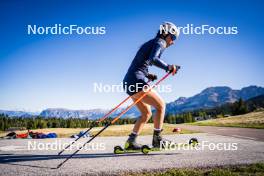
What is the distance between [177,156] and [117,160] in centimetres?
145

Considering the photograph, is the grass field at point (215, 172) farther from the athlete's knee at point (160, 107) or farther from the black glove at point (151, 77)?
the black glove at point (151, 77)

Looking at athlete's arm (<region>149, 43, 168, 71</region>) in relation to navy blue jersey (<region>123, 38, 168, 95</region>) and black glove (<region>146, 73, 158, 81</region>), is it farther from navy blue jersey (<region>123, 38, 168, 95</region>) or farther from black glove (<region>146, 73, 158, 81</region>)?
black glove (<region>146, 73, 158, 81</region>)

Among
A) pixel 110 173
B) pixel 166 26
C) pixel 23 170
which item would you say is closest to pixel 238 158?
pixel 110 173

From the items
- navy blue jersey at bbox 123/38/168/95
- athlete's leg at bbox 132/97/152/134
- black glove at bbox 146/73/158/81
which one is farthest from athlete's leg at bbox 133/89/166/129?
black glove at bbox 146/73/158/81

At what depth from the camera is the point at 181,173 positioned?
4.18 m

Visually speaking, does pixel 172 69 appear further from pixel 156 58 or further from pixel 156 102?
pixel 156 102

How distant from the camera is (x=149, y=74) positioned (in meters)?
6.73

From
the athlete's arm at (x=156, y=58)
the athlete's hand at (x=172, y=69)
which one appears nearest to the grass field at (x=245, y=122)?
the athlete's hand at (x=172, y=69)

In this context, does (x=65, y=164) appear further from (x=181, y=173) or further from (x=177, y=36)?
(x=177, y=36)

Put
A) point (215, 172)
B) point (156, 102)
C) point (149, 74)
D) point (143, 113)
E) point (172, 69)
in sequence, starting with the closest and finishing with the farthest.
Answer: point (215, 172), point (172, 69), point (156, 102), point (143, 113), point (149, 74)

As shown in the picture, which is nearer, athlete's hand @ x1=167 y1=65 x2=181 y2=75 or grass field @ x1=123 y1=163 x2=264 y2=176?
grass field @ x1=123 y1=163 x2=264 y2=176

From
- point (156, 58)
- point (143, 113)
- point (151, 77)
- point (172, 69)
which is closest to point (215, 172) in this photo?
point (172, 69)

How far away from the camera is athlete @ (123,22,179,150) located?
6.08 metres

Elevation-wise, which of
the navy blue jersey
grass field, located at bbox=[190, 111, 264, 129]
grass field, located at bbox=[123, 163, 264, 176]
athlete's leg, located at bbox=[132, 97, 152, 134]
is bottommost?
grass field, located at bbox=[190, 111, 264, 129]
